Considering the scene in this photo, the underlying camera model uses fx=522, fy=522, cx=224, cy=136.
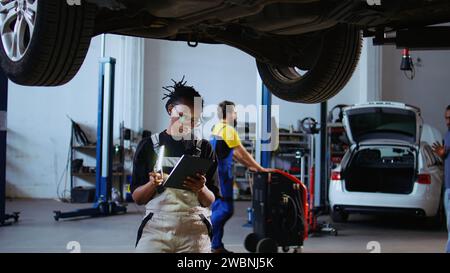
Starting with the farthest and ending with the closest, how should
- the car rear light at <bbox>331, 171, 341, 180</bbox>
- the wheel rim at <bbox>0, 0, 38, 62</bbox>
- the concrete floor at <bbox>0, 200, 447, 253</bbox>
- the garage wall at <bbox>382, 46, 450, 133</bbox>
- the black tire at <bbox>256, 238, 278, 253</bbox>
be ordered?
the garage wall at <bbox>382, 46, 450, 133</bbox>
the car rear light at <bbox>331, 171, 341, 180</bbox>
the concrete floor at <bbox>0, 200, 447, 253</bbox>
the black tire at <bbox>256, 238, 278, 253</bbox>
the wheel rim at <bbox>0, 0, 38, 62</bbox>

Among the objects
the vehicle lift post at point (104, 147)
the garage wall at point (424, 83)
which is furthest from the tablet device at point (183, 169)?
the garage wall at point (424, 83)

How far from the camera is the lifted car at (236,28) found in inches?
85.6

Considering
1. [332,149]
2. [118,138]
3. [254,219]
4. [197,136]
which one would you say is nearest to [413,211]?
[254,219]

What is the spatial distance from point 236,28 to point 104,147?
4698 millimetres

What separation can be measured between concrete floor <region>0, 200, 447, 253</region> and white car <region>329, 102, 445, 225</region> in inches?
11.8

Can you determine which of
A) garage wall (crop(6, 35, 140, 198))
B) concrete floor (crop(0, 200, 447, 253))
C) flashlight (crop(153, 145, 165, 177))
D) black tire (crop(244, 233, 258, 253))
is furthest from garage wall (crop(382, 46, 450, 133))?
flashlight (crop(153, 145, 165, 177))

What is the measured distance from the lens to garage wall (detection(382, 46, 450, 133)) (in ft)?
33.9

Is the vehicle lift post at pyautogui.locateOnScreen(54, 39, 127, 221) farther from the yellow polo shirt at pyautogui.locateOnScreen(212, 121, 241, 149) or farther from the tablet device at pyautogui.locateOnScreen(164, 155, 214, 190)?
the tablet device at pyautogui.locateOnScreen(164, 155, 214, 190)

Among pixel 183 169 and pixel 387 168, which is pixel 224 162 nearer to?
pixel 183 169

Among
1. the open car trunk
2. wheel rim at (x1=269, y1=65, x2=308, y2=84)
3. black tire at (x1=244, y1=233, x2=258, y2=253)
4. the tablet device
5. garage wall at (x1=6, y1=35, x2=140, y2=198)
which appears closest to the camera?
the tablet device

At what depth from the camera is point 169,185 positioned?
1980mm

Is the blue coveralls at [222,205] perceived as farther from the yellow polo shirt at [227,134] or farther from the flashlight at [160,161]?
the flashlight at [160,161]
